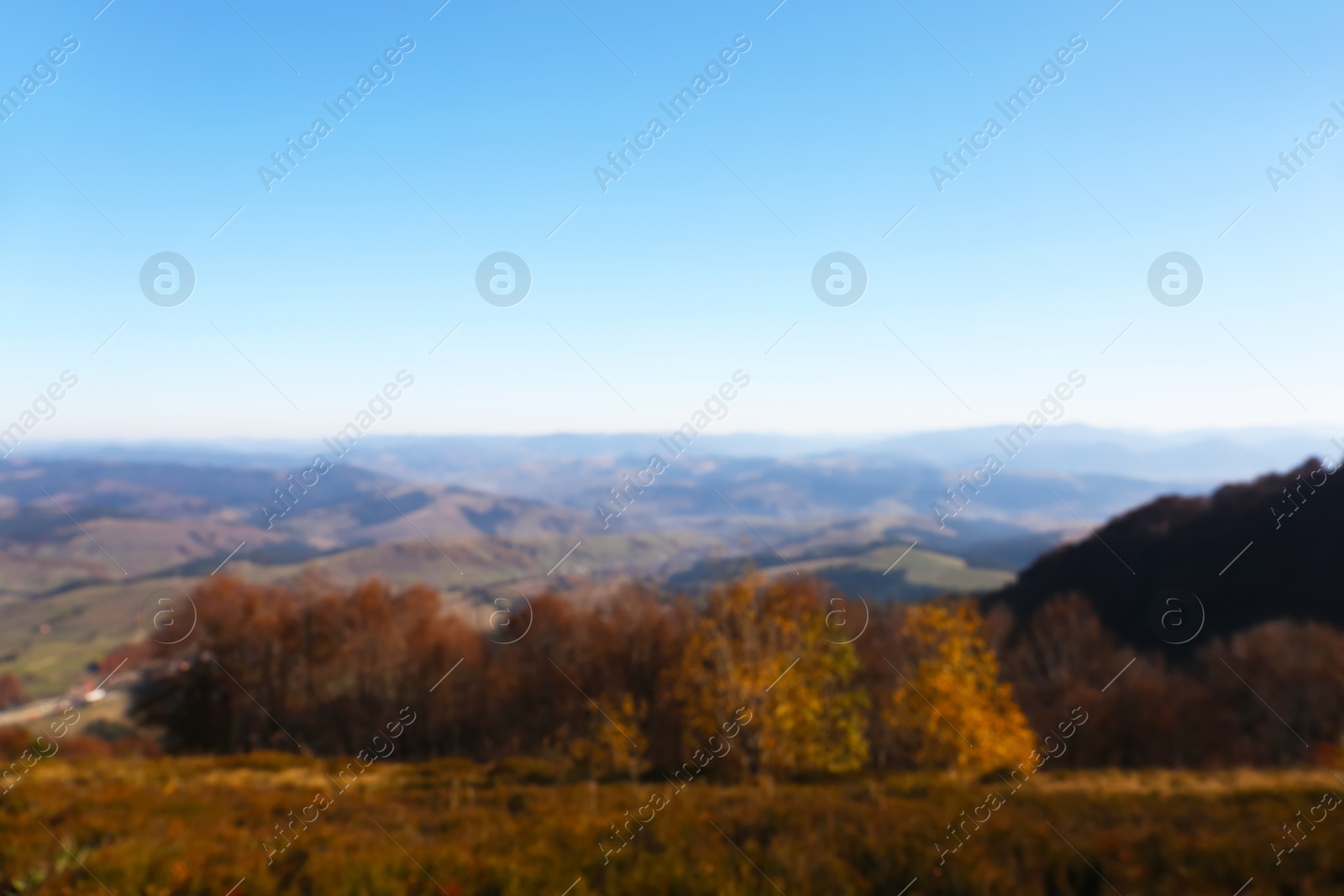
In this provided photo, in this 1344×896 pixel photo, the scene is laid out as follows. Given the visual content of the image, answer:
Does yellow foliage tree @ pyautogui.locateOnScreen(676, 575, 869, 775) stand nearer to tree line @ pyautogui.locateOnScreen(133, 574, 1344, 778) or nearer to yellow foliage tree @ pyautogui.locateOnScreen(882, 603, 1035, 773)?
tree line @ pyautogui.locateOnScreen(133, 574, 1344, 778)

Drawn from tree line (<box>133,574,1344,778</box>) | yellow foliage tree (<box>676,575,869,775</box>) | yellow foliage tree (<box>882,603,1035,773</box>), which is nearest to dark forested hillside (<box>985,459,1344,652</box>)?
tree line (<box>133,574,1344,778</box>)

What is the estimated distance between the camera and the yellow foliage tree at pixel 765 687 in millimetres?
21047

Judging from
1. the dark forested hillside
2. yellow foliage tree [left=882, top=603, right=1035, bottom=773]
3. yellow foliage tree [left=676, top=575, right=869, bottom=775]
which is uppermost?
yellow foliage tree [left=676, top=575, right=869, bottom=775]

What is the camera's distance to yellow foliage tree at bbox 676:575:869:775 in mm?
21047

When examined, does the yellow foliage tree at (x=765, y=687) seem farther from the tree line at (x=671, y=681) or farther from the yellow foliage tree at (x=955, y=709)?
the yellow foliage tree at (x=955, y=709)

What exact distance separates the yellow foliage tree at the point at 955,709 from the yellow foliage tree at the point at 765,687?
210 centimetres

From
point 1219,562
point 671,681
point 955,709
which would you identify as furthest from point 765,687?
point 1219,562

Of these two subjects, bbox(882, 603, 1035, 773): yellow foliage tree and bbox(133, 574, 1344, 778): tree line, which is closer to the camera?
bbox(882, 603, 1035, 773): yellow foliage tree

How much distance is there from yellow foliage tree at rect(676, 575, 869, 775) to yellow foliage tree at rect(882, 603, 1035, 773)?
6.89 ft

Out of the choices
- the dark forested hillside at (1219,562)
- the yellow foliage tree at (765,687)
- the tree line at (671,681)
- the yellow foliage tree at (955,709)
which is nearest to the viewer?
the yellow foliage tree at (765,687)

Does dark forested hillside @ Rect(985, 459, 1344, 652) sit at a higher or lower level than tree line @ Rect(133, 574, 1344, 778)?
lower

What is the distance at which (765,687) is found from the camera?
21562 mm

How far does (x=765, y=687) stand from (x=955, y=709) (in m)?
7.60

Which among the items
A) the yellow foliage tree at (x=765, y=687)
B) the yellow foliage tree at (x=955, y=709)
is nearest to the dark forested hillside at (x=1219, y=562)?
the yellow foliage tree at (x=955, y=709)
